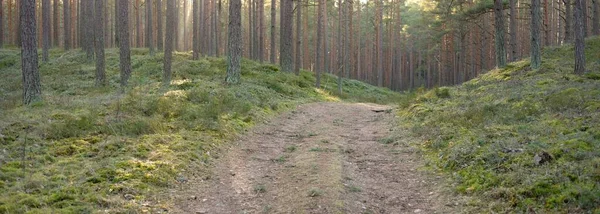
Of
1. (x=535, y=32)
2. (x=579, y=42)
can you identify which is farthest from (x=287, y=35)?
(x=579, y=42)

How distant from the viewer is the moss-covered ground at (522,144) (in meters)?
5.86

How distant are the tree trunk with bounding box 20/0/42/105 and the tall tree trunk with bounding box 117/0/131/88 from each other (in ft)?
15.7

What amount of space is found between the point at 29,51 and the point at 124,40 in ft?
21.2

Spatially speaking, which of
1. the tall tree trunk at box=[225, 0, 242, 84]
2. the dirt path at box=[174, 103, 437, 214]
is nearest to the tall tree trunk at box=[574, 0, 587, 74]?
the dirt path at box=[174, 103, 437, 214]

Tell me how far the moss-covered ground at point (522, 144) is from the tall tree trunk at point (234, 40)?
7.66 meters

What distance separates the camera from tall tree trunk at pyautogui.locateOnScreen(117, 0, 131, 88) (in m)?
19.0

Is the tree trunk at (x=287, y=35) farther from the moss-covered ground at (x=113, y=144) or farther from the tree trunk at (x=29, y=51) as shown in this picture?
the tree trunk at (x=29, y=51)

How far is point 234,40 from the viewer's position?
19125 mm

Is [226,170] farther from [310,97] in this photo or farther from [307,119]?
[310,97]

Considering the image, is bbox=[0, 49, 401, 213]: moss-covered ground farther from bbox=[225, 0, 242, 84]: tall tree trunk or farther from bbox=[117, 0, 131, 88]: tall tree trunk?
bbox=[117, 0, 131, 88]: tall tree trunk

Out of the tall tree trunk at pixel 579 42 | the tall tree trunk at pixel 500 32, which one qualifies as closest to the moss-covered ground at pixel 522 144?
the tall tree trunk at pixel 579 42

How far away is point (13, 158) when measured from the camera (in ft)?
24.7

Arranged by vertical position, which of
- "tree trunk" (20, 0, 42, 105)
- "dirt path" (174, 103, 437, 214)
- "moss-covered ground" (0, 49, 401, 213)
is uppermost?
"tree trunk" (20, 0, 42, 105)

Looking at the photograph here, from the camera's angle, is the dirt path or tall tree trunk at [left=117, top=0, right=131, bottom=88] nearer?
the dirt path
